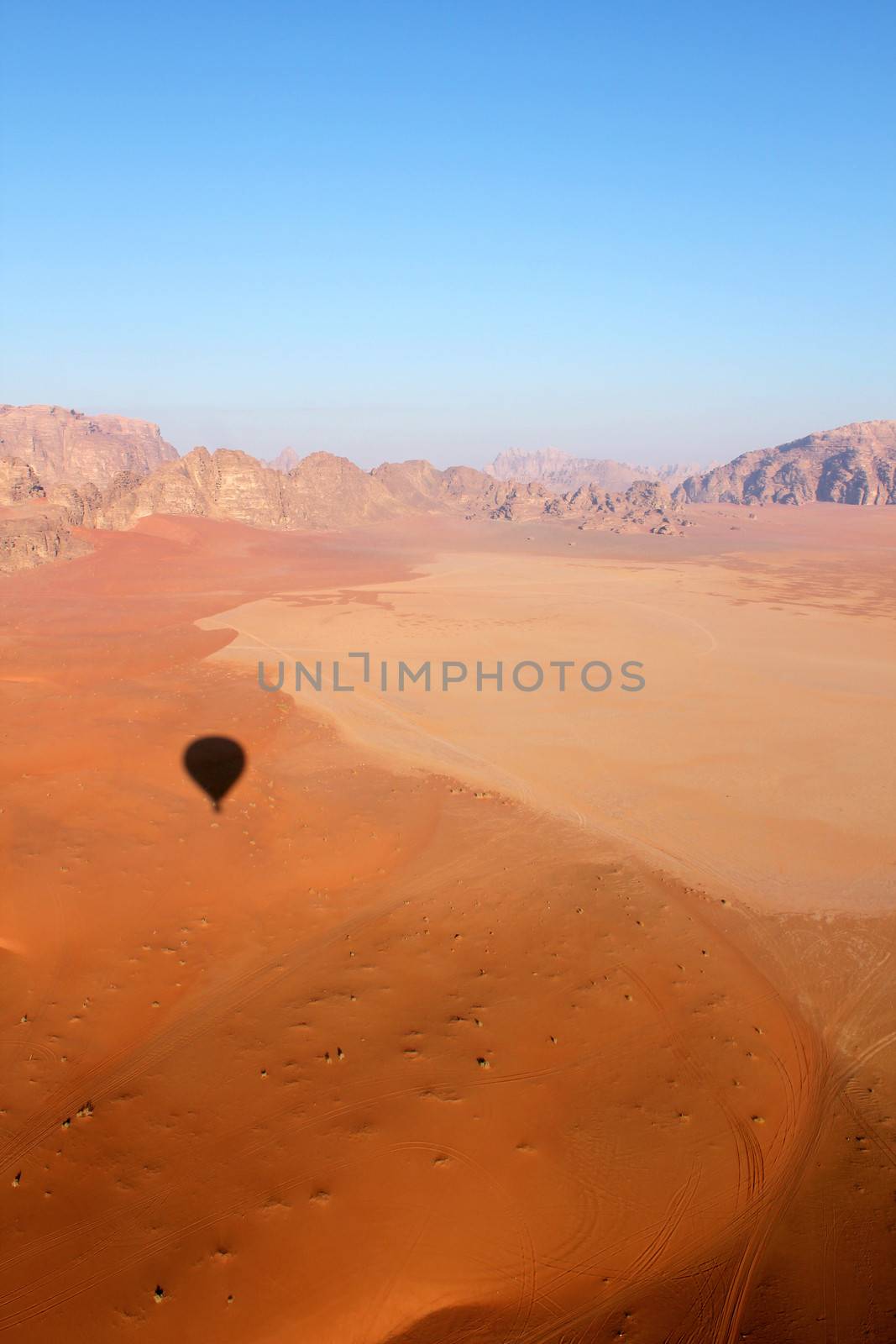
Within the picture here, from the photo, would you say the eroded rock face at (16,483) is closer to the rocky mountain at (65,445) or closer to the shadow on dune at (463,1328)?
the rocky mountain at (65,445)

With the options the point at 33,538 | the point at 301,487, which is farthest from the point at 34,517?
the point at 301,487

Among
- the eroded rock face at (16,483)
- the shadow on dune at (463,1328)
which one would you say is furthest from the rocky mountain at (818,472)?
the shadow on dune at (463,1328)

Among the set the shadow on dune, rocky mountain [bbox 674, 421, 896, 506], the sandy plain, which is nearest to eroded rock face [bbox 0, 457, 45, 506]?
the sandy plain

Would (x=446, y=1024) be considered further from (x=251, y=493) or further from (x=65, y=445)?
(x=65, y=445)

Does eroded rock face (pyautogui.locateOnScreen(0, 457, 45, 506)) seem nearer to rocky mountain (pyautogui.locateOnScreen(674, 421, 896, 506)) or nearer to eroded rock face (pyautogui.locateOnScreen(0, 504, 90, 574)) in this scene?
eroded rock face (pyautogui.locateOnScreen(0, 504, 90, 574))

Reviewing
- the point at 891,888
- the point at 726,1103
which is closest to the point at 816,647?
the point at 891,888
